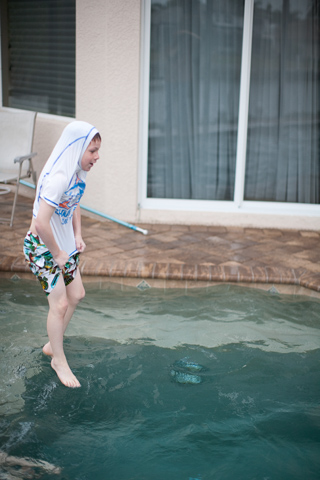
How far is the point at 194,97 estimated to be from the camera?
6375 mm

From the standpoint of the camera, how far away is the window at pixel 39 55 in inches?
268

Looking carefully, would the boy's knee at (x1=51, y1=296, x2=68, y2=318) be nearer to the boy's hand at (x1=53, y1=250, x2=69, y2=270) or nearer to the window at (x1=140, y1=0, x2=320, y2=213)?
the boy's hand at (x1=53, y1=250, x2=69, y2=270)

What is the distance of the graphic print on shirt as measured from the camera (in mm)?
2914

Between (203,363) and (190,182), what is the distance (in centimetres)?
Result: 323

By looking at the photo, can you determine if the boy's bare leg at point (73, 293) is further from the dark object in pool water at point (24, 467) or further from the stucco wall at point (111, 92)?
the stucco wall at point (111, 92)

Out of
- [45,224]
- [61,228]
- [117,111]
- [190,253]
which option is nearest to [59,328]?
[61,228]

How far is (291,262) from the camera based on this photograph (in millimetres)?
5254

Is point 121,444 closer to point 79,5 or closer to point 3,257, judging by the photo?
point 3,257

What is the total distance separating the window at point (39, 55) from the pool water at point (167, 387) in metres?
3.11

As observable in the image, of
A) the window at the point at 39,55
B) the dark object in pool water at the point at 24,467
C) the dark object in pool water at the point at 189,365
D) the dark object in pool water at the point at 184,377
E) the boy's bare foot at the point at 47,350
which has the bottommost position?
the dark object in pool water at the point at 24,467

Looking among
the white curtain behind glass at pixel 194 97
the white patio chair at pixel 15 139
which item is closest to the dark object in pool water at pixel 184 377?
the white curtain behind glass at pixel 194 97

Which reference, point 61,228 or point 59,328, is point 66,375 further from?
point 61,228

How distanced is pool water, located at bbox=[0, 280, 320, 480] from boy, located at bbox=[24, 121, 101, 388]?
292 mm

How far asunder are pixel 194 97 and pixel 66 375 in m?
4.02
